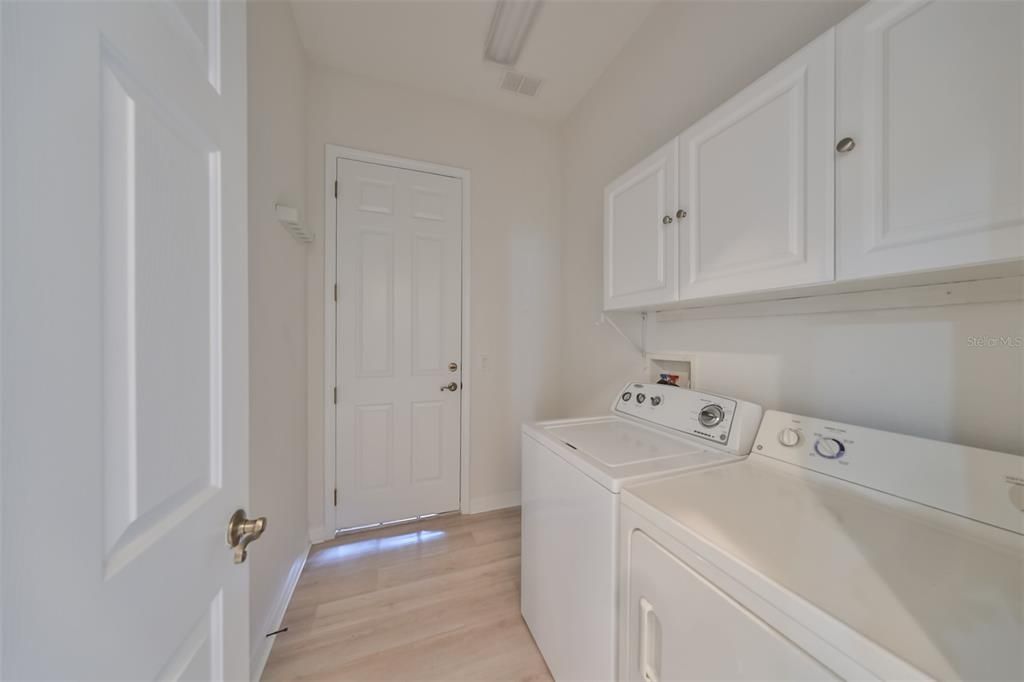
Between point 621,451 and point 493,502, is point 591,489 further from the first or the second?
point 493,502

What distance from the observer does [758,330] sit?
47.4 inches

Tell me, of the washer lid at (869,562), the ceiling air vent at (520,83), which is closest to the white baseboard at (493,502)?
the washer lid at (869,562)

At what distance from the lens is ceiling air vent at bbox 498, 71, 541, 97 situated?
81.8 inches

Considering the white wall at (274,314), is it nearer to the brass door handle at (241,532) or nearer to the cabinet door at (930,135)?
the brass door handle at (241,532)

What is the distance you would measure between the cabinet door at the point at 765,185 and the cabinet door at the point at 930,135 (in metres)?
0.04

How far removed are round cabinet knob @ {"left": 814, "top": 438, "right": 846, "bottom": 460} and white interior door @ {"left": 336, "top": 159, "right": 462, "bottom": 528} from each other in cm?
190

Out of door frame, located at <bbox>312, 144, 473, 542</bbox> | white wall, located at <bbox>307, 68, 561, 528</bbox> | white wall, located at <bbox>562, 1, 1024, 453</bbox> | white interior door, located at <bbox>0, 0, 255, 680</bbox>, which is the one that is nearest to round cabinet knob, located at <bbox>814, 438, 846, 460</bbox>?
white wall, located at <bbox>562, 1, 1024, 453</bbox>

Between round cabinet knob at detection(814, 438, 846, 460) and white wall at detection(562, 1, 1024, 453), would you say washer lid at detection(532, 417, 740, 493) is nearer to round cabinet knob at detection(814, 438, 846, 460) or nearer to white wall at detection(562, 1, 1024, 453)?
A: round cabinet knob at detection(814, 438, 846, 460)

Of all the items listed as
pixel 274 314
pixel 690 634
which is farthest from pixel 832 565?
pixel 274 314

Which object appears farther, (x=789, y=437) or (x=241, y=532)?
(x=789, y=437)

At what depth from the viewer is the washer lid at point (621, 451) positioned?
936mm

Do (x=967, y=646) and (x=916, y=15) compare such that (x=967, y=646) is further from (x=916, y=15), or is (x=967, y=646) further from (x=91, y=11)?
(x=91, y=11)

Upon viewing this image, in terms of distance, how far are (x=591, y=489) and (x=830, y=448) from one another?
0.64 m

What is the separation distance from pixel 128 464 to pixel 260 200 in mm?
1224
